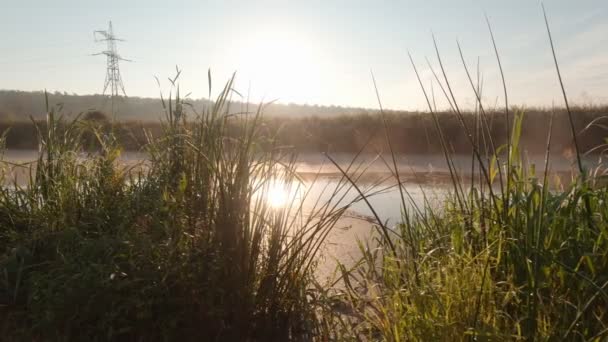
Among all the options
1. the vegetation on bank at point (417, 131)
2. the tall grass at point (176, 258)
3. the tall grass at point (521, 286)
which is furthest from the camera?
the vegetation on bank at point (417, 131)

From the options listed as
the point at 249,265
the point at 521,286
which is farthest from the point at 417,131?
the point at 521,286

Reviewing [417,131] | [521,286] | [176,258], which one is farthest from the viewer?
[417,131]

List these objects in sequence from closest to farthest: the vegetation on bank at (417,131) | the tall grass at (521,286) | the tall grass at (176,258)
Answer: the tall grass at (521,286), the tall grass at (176,258), the vegetation on bank at (417,131)

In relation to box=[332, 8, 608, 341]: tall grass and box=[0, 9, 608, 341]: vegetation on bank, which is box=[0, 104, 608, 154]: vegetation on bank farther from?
box=[332, 8, 608, 341]: tall grass

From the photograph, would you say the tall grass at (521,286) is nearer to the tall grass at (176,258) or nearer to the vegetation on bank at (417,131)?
the tall grass at (176,258)

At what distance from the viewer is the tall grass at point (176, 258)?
1.47 meters

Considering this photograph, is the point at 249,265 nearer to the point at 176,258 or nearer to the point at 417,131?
the point at 176,258

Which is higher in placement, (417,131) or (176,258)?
(417,131)

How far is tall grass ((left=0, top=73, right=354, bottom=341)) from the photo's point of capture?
1.47 meters

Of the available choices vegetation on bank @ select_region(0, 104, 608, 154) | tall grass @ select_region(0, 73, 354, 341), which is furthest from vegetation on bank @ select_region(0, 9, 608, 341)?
vegetation on bank @ select_region(0, 104, 608, 154)

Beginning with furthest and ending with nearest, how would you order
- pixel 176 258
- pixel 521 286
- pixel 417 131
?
pixel 417 131 < pixel 176 258 < pixel 521 286

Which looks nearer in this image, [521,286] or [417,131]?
[521,286]

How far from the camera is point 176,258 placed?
4.95 feet

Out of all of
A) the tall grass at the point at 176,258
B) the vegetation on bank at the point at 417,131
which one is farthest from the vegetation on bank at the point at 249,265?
the vegetation on bank at the point at 417,131
